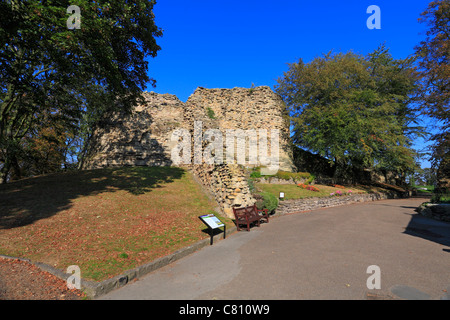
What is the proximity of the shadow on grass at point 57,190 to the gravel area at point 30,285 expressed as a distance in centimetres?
316

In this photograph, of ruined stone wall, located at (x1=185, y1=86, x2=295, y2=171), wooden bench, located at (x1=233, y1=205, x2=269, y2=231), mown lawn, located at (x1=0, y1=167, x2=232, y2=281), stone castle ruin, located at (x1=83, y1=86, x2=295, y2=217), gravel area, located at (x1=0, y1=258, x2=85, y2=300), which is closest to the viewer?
gravel area, located at (x1=0, y1=258, x2=85, y2=300)

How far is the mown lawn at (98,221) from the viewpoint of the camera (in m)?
5.32

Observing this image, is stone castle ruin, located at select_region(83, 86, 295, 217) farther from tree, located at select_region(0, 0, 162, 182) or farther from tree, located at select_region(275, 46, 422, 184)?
tree, located at select_region(0, 0, 162, 182)

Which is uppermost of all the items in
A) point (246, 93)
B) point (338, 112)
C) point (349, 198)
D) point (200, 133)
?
point (246, 93)

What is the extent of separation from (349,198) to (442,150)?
26.0 feet

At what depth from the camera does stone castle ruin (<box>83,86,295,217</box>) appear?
1978 cm

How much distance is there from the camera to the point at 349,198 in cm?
1816

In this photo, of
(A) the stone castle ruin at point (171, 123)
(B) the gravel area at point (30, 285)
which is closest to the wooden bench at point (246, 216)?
(B) the gravel area at point (30, 285)

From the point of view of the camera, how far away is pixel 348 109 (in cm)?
2036

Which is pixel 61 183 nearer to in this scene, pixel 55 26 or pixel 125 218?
pixel 125 218

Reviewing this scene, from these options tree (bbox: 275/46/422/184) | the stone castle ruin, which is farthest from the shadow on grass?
tree (bbox: 275/46/422/184)

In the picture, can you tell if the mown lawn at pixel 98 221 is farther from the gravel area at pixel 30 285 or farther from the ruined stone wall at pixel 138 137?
the ruined stone wall at pixel 138 137

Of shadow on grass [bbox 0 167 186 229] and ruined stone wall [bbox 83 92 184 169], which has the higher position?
ruined stone wall [bbox 83 92 184 169]
